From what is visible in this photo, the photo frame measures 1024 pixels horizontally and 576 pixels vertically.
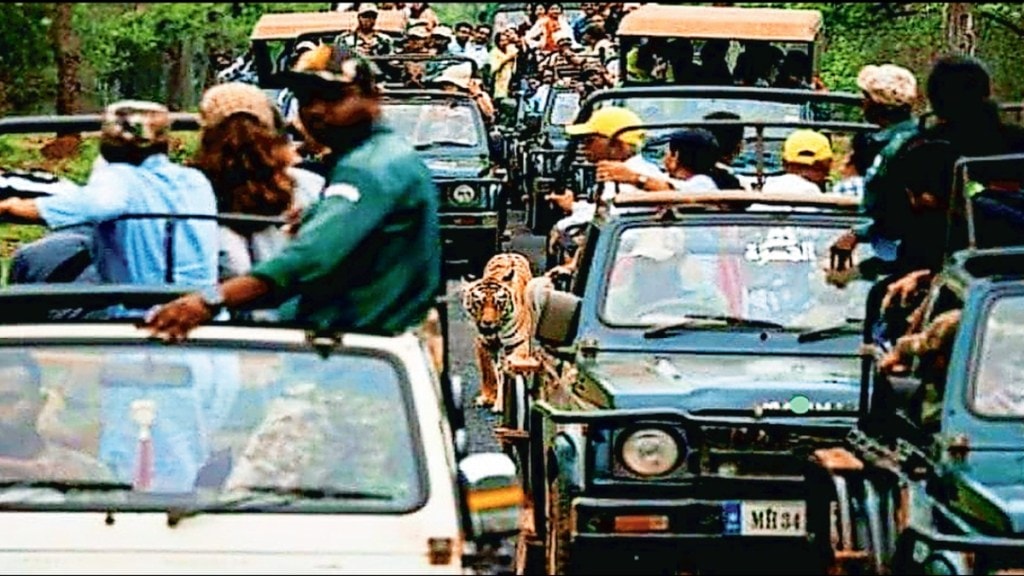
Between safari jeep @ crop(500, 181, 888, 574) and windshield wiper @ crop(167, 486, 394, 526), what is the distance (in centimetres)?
238

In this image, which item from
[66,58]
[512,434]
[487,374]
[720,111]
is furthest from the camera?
[66,58]

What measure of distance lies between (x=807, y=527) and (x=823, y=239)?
1.85 m

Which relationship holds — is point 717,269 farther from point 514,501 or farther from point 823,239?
point 514,501

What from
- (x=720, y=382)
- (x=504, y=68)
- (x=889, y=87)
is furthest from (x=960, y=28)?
(x=720, y=382)

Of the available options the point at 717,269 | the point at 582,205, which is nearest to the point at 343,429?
the point at 717,269

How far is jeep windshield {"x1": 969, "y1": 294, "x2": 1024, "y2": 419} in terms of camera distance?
26.5 feet

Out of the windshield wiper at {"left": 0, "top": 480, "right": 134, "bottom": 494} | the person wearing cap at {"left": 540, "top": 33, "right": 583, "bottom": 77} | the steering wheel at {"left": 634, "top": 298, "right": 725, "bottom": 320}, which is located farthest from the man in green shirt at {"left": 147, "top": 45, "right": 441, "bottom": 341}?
the person wearing cap at {"left": 540, "top": 33, "right": 583, "bottom": 77}

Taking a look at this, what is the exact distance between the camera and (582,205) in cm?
1488

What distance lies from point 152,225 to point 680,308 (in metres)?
2.92

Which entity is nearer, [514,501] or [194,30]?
[514,501]

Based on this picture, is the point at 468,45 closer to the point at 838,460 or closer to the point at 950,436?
the point at 838,460

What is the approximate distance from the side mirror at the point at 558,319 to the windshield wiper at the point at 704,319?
297 mm

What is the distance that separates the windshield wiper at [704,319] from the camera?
1028 cm

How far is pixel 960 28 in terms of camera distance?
22.8 metres
